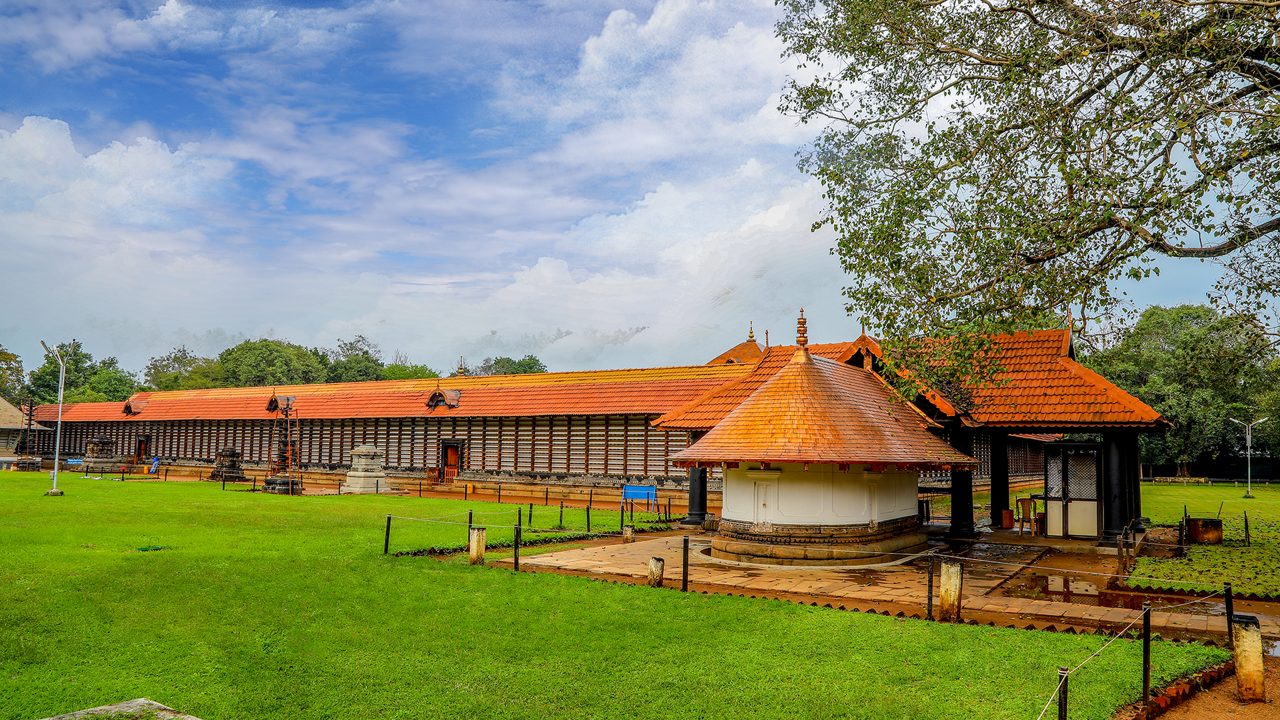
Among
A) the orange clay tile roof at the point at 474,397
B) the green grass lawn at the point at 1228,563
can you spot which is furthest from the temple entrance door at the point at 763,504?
the orange clay tile roof at the point at 474,397

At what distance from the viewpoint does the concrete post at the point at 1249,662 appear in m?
7.22

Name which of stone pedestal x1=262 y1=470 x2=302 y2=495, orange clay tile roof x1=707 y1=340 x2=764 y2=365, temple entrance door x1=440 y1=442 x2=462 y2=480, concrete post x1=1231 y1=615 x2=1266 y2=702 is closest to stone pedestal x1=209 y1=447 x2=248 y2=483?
stone pedestal x1=262 y1=470 x2=302 y2=495

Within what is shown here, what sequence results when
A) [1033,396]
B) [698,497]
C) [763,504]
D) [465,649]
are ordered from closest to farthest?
[465,649] < [763,504] < [1033,396] < [698,497]

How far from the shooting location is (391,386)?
39.5 m

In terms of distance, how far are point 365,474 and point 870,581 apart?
2256cm

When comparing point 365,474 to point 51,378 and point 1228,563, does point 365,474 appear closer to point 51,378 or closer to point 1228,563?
point 1228,563

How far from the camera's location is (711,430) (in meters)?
A: 16.7

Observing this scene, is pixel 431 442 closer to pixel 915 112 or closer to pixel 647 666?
pixel 915 112

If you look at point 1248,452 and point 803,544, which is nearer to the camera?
point 803,544

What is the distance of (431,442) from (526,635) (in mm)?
27725

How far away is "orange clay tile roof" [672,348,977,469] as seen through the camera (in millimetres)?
14422

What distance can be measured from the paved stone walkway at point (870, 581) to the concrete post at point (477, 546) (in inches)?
27.3

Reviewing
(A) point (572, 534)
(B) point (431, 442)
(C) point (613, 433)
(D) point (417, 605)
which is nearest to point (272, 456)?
(B) point (431, 442)

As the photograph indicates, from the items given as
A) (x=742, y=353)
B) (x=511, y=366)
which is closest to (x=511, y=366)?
(x=511, y=366)
